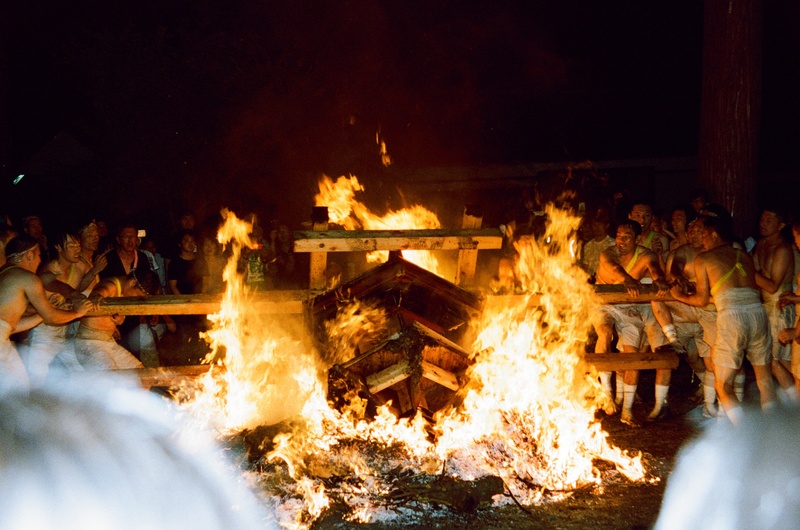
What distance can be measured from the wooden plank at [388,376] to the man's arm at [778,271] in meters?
3.79

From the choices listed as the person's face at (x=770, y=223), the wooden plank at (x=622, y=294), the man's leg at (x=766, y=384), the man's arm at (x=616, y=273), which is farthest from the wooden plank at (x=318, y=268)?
the person's face at (x=770, y=223)

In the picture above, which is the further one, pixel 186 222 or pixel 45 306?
pixel 186 222

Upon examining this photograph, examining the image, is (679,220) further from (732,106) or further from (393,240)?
(393,240)

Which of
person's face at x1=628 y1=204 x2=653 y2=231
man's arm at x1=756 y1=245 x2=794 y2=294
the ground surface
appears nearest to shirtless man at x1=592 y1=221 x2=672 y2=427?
person's face at x1=628 y1=204 x2=653 y2=231

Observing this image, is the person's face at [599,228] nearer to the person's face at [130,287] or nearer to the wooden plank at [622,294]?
the wooden plank at [622,294]

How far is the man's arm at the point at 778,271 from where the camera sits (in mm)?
6629

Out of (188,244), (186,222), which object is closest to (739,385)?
(188,244)

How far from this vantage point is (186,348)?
944cm

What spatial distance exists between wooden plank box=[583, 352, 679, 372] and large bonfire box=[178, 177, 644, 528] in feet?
0.54

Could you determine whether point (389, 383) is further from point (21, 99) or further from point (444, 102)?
point (21, 99)

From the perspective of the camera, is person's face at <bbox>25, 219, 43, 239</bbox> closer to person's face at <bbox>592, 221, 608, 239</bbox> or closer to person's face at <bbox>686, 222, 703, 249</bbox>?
person's face at <bbox>592, 221, 608, 239</bbox>

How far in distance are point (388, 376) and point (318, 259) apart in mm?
1321

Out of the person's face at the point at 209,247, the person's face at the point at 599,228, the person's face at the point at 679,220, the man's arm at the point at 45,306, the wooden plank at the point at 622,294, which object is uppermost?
the person's face at the point at 679,220

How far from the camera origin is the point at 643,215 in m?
7.99
